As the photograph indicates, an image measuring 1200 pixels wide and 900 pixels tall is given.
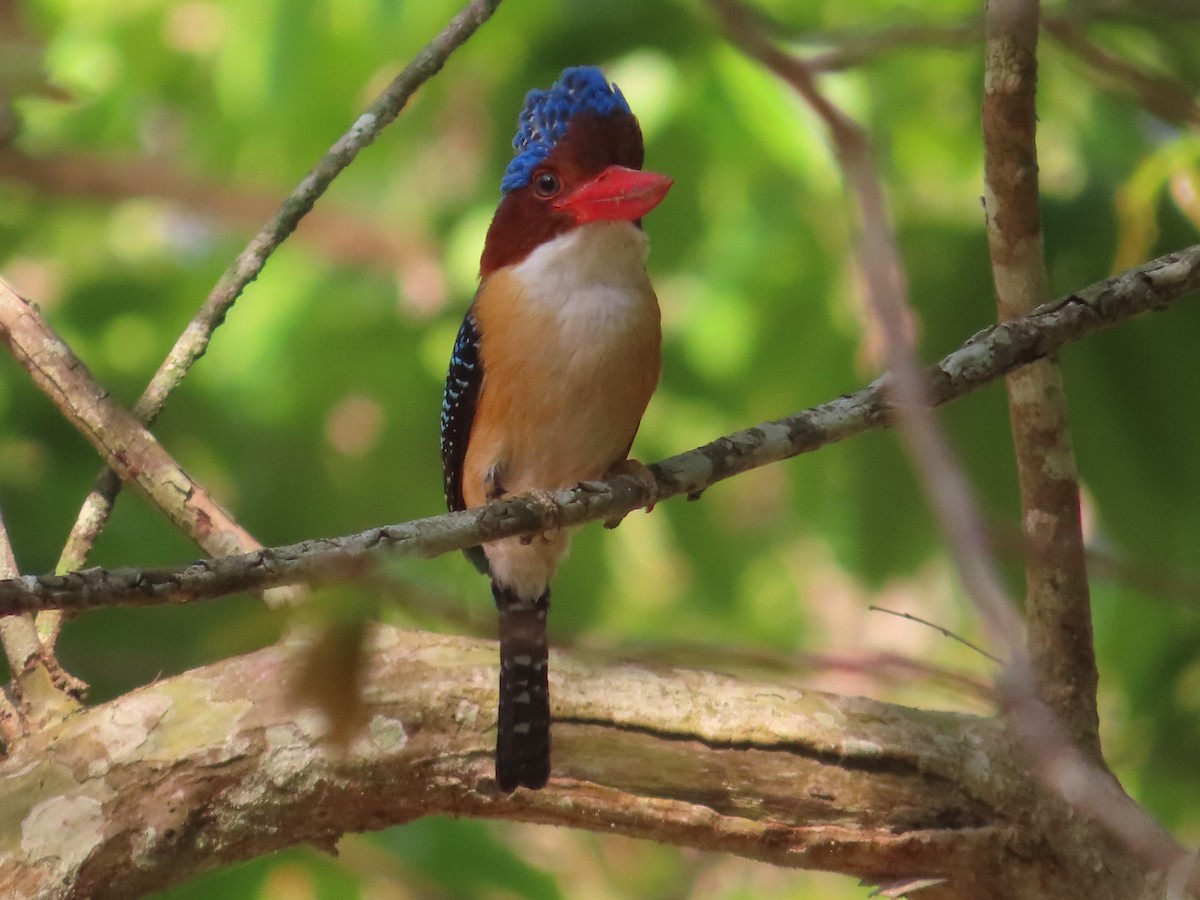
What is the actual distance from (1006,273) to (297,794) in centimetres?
164

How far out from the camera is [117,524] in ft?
10.5

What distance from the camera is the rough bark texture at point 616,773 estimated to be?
2.38m

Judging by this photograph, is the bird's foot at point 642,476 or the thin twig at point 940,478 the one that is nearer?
the thin twig at point 940,478

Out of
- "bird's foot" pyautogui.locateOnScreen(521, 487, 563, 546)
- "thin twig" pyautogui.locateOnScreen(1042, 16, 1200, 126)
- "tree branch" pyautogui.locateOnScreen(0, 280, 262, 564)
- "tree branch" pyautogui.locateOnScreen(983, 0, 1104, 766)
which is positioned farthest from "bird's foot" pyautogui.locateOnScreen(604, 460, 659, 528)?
"thin twig" pyautogui.locateOnScreen(1042, 16, 1200, 126)

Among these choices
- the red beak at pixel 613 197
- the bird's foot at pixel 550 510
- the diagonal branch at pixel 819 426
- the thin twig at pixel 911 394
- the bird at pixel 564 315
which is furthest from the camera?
the bird at pixel 564 315

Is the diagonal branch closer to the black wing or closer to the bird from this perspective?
the bird

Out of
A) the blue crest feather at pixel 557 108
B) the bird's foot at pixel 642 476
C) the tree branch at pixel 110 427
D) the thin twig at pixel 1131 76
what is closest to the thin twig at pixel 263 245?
the tree branch at pixel 110 427

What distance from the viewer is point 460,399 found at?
112 inches

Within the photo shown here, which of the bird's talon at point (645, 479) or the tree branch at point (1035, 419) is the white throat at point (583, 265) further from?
the tree branch at point (1035, 419)

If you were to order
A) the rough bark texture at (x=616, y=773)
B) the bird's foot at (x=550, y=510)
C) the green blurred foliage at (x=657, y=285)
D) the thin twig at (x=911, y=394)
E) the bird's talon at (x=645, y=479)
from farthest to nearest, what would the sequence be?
the green blurred foliage at (x=657, y=285), the rough bark texture at (x=616, y=773), the bird's talon at (x=645, y=479), the bird's foot at (x=550, y=510), the thin twig at (x=911, y=394)

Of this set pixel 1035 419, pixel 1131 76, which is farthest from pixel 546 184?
pixel 1131 76

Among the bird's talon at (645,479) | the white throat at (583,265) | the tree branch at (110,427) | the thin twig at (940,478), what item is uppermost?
the white throat at (583,265)

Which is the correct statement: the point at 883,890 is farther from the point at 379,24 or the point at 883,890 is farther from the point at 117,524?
the point at 379,24

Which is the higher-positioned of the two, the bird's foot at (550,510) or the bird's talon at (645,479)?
the bird's talon at (645,479)
